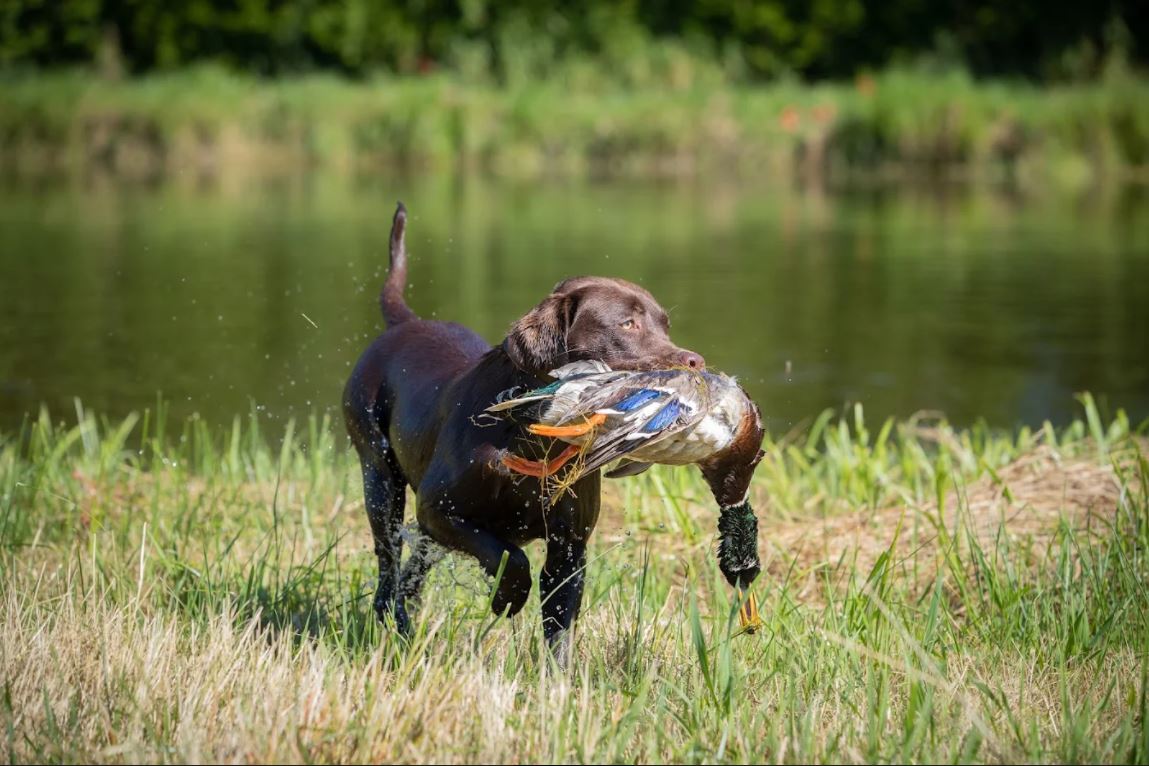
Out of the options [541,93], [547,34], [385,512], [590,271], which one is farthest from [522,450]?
[547,34]

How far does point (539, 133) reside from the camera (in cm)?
2681

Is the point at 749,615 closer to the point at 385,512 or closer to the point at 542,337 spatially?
the point at 542,337

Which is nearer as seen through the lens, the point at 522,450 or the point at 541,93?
the point at 522,450

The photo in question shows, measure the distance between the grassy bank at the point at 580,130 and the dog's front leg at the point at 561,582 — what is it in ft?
73.5

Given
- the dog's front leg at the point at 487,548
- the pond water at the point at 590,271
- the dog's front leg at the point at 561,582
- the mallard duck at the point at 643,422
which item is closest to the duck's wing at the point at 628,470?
the mallard duck at the point at 643,422

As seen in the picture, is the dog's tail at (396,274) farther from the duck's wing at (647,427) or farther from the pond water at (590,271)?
the duck's wing at (647,427)

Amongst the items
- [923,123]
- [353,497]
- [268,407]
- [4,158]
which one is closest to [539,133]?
[923,123]

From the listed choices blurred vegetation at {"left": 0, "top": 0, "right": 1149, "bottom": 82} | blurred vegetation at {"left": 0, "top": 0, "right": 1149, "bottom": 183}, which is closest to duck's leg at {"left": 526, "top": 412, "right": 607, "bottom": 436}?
blurred vegetation at {"left": 0, "top": 0, "right": 1149, "bottom": 183}

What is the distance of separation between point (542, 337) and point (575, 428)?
24.1 inches

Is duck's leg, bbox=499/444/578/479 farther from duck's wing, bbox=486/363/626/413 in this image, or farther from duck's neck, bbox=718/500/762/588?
duck's neck, bbox=718/500/762/588

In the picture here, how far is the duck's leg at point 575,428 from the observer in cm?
355

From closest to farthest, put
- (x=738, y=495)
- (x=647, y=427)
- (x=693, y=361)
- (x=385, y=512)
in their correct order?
(x=647, y=427)
(x=693, y=361)
(x=738, y=495)
(x=385, y=512)

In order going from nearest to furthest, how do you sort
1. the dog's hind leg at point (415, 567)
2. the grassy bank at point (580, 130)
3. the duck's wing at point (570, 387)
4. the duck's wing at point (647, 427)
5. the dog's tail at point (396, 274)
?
the duck's wing at point (647, 427) < the duck's wing at point (570, 387) < the dog's hind leg at point (415, 567) < the dog's tail at point (396, 274) < the grassy bank at point (580, 130)

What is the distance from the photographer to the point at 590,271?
13.7m
